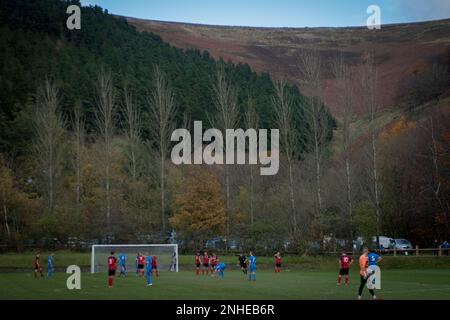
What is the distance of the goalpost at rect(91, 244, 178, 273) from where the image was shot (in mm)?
46500

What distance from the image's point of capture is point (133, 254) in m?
47.4

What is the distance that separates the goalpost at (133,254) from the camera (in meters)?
46.5

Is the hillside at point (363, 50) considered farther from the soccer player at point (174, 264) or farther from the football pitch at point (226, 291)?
the football pitch at point (226, 291)

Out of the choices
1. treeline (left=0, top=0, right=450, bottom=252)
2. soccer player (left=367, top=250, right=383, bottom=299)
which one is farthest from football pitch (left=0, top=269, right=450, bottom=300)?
treeline (left=0, top=0, right=450, bottom=252)

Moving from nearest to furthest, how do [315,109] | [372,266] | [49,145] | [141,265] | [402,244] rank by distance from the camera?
[372,266], [141,265], [402,244], [315,109], [49,145]

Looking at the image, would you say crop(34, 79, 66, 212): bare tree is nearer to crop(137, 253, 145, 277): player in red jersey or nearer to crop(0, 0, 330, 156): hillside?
crop(0, 0, 330, 156): hillside

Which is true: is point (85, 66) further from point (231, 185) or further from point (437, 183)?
point (437, 183)

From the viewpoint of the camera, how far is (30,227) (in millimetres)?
58344

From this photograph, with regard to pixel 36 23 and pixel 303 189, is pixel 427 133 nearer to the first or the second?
pixel 303 189

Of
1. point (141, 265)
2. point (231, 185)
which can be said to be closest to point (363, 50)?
point (231, 185)

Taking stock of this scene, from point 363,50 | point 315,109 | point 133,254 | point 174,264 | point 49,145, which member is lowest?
point 174,264

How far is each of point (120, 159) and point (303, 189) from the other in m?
22.3

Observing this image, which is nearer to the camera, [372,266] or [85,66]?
[372,266]
